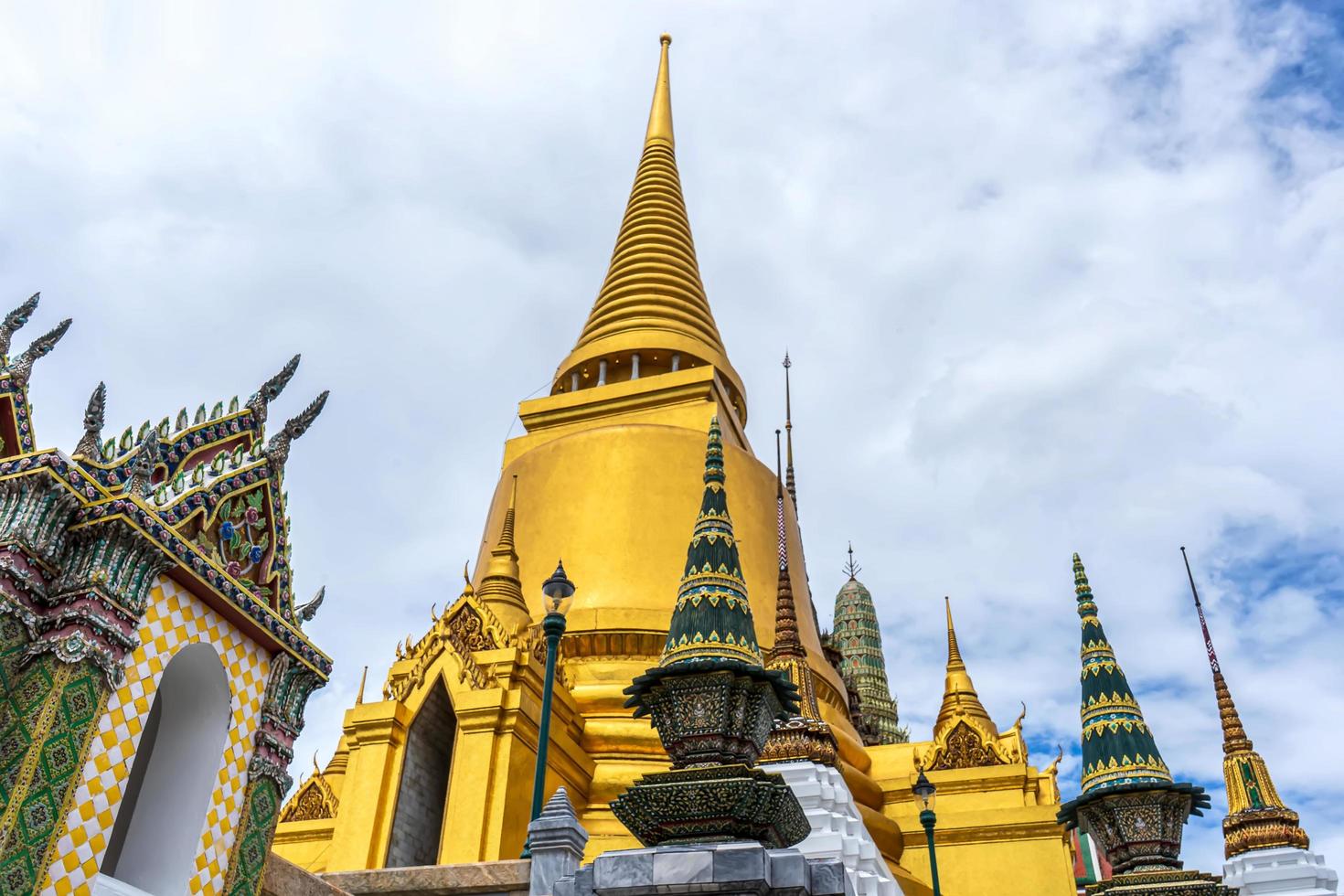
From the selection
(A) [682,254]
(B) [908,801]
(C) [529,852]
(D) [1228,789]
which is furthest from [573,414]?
(C) [529,852]

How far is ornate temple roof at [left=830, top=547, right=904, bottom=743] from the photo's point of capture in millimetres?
37656

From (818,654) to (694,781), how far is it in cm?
1465

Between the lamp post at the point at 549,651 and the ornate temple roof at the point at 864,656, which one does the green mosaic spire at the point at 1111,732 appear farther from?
the ornate temple roof at the point at 864,656

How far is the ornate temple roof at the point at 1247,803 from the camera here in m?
13.1

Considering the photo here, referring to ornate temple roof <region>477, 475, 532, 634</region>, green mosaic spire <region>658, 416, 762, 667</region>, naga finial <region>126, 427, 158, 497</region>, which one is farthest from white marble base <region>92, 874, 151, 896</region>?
ornate temple roof <region>477, 475, 532, 634</region>

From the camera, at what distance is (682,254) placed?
1017 inches

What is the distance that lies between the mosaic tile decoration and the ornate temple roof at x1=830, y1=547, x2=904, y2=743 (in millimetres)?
31791

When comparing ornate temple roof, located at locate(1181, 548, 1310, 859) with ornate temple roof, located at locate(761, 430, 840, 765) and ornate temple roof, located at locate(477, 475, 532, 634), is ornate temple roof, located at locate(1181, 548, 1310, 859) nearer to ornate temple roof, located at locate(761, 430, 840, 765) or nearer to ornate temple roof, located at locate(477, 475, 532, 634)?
ornate temple roof, located at locate(761, 430, 840, 765)

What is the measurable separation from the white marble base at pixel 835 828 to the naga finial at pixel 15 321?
795cm

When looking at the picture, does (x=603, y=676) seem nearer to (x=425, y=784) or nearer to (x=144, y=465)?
(x=425, y=784)

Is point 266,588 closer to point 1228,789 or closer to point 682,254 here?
point 1228,789

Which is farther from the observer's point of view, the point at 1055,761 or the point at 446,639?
the point at 1055,761

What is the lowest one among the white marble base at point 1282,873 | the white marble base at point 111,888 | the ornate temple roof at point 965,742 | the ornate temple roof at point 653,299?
the white marble base at point 111,888

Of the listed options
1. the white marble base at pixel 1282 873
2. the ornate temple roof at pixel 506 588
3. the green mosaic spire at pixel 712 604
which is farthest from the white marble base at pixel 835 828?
the green mosaic spire at pixel 712 604
